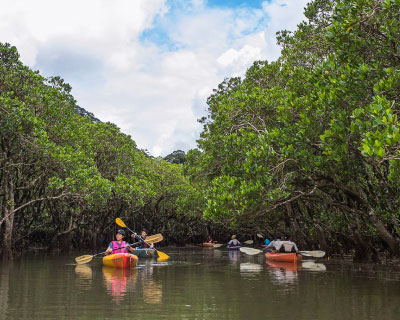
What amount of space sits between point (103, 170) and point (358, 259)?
15445 mm

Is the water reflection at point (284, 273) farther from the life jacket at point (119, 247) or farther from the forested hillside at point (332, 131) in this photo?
the life jacket at point (119, 247)

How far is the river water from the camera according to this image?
21.6 ft

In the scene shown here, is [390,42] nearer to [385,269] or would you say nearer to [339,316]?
[339,316]

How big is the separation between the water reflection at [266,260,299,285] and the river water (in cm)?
3

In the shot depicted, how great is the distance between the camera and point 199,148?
67.7 ft

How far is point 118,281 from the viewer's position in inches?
430

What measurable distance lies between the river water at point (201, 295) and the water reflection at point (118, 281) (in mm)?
18

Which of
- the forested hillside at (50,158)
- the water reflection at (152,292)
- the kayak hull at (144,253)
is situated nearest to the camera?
the water reflection at (152,292)

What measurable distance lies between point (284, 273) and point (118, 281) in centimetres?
510

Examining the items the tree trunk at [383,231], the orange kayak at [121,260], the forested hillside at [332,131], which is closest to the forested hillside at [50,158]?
the orange kayak at [121,260]

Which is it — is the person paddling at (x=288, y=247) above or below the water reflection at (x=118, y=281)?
above

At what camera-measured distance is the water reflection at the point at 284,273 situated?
36.1 feet

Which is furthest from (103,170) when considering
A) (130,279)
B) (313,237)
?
(130,279)

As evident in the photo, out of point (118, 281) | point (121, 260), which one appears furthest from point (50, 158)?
point (118, 281)
